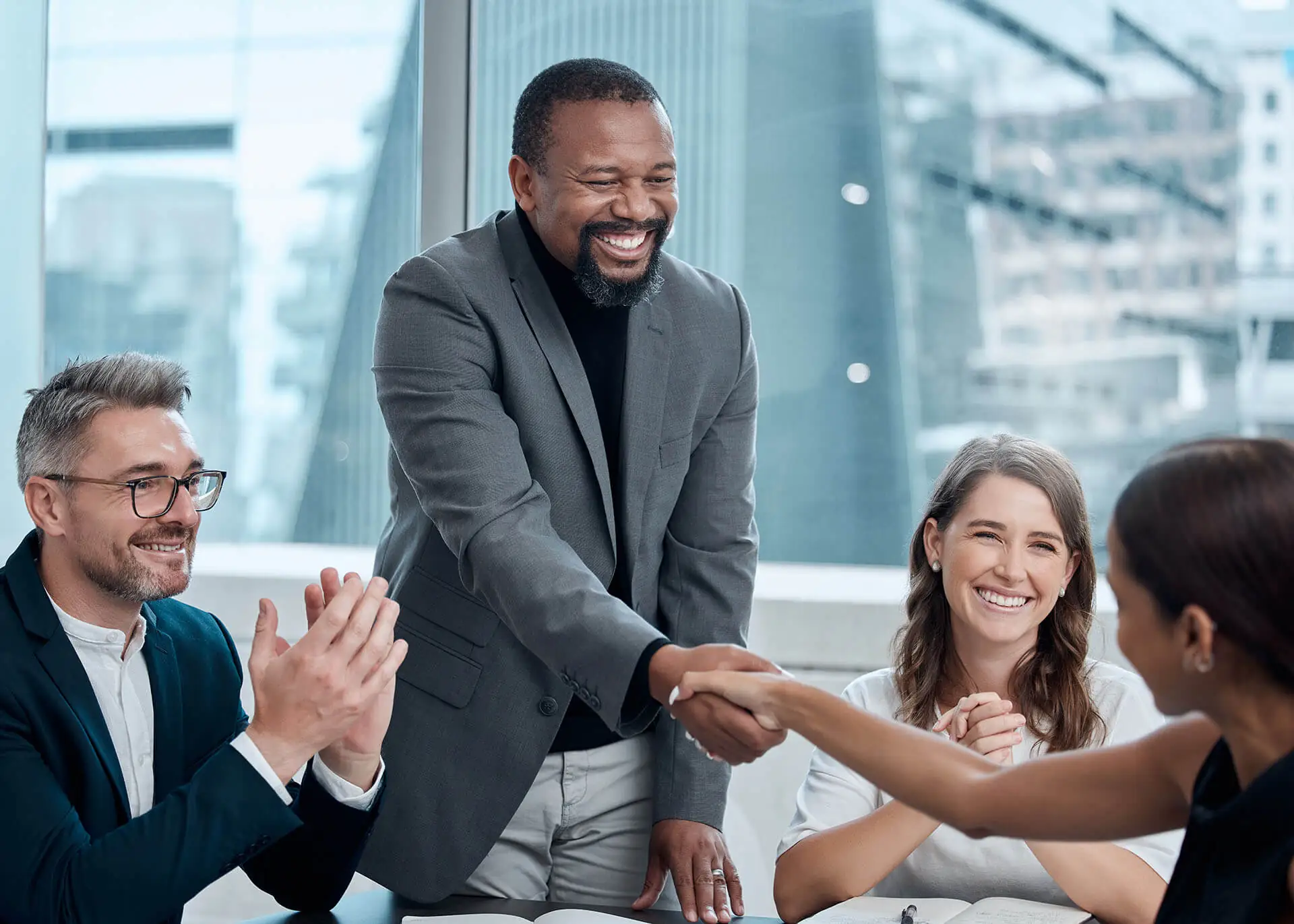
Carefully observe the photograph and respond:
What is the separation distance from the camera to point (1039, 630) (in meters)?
2.28

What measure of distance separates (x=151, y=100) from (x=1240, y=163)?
10.1 feet

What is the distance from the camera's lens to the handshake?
1.71 metres

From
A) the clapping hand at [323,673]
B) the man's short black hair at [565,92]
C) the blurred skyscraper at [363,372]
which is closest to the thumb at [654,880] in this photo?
the clapping hand at [323,673]

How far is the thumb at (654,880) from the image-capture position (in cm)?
203

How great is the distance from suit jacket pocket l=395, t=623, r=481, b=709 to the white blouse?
21.8 inches

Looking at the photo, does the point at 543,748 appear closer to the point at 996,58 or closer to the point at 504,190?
the point at 504,190

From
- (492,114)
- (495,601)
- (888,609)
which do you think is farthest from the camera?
(492,114)

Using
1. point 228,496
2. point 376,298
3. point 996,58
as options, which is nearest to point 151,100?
point 376,298

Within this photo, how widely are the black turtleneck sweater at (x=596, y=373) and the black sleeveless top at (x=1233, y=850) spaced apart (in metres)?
1.10

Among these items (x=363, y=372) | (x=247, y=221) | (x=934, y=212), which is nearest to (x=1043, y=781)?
(x=934, y=212)

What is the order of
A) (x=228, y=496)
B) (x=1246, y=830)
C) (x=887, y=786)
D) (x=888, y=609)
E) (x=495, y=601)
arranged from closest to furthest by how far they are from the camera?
(x=1246, y=830) → (x=887, y=786) → (x=495, y=601) → (x=888, y=609) → (x=228, y=496)

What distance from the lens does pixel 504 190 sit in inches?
144

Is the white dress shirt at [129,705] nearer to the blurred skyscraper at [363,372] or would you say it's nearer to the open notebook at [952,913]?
the open notebook at [952,913]

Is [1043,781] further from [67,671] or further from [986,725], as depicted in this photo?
[67,671]
